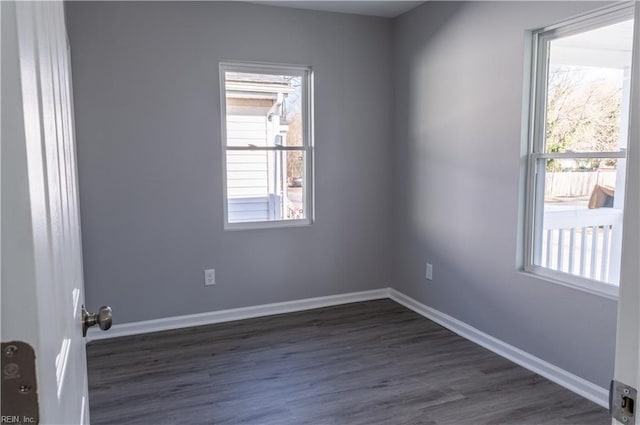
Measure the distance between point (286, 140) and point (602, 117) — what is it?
2.41 metres

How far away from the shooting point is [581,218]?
272 centimetres

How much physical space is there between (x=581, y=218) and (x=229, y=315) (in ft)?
9.06

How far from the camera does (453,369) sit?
2.94m

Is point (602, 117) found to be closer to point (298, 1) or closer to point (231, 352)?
point (298, 1)

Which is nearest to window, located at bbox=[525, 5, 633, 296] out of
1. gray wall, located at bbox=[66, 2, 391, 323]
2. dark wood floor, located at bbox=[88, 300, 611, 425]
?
dark wood floor, located at bbox=[88, 300, 611, 425]

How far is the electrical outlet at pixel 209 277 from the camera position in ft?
12.3

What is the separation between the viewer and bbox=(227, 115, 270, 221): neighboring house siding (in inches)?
150

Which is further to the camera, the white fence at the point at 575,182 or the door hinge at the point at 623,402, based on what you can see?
the white fence at the point at 575,182

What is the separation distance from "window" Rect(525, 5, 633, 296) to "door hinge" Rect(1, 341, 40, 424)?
9.13 feet

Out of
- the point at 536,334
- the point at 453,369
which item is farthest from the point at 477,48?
the point at 453,369

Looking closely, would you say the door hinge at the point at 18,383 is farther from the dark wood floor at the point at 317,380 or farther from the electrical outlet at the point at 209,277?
the electrical outlet at the point at 209,277

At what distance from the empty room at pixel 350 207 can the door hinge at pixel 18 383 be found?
82.2 inches

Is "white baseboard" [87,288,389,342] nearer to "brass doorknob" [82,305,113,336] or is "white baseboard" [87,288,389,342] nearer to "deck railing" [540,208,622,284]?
"deck railing" [540,208,622,284]

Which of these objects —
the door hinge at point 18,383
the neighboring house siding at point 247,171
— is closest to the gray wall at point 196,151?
the neighboring house siding at point 247,171
